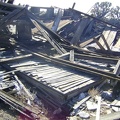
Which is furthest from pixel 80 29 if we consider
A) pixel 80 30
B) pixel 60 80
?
pixel 60 80

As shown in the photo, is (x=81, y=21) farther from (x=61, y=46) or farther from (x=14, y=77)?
(x=14, y=77)

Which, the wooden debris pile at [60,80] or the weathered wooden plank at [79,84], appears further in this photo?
the weathered wooden plank at [79,84]

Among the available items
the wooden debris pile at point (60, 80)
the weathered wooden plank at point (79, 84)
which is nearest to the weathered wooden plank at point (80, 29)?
the wooden debris pile at point (60, 80)

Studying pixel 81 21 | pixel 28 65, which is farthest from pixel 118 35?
pixel 28 65

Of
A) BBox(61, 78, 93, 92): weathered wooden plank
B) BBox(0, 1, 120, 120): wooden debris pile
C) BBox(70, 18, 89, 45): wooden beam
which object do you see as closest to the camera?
BBox(0, 1, 120, 120): wooden debris pile

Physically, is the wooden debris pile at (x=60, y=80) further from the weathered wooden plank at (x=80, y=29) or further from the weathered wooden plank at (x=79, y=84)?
the weathered wooden plank at (x=80, y=29)

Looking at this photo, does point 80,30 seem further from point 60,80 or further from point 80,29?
point 60,80

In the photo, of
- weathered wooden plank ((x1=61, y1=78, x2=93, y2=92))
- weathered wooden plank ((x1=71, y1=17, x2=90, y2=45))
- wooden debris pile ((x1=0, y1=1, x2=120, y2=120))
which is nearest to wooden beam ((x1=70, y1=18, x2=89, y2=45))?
weathered wooden plank ((x1=71, y1=17, x2=90, y2=45))

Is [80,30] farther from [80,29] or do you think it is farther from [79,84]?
[79,84]

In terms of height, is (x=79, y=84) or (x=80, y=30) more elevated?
(x=80, y=30)

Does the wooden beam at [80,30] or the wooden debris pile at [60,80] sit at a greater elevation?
the wooden beam at [80,30]

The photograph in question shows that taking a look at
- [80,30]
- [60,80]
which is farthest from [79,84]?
[80,30]

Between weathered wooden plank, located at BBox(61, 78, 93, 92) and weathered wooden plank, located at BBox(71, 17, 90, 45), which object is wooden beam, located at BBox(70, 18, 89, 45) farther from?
weathered wooden plank, located at BBox(61, 78, 93, 92)

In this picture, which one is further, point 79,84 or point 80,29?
point 80,29
